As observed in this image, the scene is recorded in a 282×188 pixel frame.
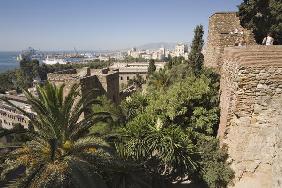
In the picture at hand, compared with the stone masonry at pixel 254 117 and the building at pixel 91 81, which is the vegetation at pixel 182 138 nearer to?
the stone masonry at pixel 254 117

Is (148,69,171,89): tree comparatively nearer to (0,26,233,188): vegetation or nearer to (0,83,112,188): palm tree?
(0,26,233,188): vegetation

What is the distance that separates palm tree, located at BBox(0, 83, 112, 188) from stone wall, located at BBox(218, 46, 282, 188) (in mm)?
3849

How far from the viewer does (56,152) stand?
7.99 meters

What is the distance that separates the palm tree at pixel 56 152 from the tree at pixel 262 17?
8.41m

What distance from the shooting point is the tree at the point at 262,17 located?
12.2 meters

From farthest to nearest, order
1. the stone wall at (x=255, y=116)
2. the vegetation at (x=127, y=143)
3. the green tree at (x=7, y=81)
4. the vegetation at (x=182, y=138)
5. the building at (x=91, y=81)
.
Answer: the green tree at (x=7, y=81), the building at (x=91, y=81), the vegetation at (x=182, y=138), the stone wall at (x=255, y=116), the vegetation at (x=127, y=143)

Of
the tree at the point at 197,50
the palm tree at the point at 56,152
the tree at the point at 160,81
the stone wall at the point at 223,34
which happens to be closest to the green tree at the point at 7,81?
the tree at the point at 160,81

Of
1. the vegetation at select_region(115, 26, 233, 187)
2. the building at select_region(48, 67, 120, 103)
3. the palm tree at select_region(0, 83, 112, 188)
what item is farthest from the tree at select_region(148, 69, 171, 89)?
the palm tree at select_region(0, 83, 112, 188)

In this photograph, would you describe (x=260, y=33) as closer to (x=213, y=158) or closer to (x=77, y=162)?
→ (x=213, y=158)

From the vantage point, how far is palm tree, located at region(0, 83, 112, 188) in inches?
288

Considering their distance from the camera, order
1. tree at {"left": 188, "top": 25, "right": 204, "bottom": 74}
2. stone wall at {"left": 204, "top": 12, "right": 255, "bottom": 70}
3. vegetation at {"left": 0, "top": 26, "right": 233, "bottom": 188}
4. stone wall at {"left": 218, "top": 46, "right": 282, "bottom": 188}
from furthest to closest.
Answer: tree at {"left": 188, "top": 25, "right": 204, "bottom": 74} < stone wall at {"left": 204, "top": 12, "right": 255, "bottom": 70} < stone wall at {"left": 218, "top": 46, "right": 282, "bottom": 188} < vegetation at {"left": 0, "top": 26, "right": 233, "bottom": 188}

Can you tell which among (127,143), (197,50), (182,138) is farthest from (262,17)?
(127,143)

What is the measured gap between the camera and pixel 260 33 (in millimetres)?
13242

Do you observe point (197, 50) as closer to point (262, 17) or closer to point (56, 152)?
point (262, 17)
